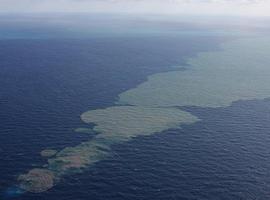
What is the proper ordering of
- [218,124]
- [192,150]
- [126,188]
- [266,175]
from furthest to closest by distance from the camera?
[218,124] → [192,150] → [266,175] → [126,188]

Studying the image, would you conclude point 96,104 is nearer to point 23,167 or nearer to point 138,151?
point 138,151

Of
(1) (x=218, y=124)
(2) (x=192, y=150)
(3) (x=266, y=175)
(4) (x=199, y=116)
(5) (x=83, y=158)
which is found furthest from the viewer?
(4) (x=199, y=116)

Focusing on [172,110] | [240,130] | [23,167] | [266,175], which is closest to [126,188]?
[23,167]

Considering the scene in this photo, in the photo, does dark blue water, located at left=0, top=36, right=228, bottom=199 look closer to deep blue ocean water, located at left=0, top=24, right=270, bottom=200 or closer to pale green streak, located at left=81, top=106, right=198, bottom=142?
deep blue ocean water, located at left=0, top=24, right=270, bottom=200

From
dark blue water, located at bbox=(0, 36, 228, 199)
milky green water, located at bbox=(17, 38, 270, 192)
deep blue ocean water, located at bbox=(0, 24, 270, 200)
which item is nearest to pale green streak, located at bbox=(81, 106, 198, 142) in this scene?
milky green water, located at bbox=(17, 38, 270, 192)

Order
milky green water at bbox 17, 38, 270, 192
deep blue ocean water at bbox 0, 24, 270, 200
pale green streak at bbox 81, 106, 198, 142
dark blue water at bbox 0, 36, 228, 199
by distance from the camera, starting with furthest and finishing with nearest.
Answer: pale green streak at bbox 81, 106, 198, 142
milky green water at bbox 17, 38, 270, 192
dark blue water at bbox 0, 36, 228, 199
deep blue ocean water at bbox 0, 24, 270, 200

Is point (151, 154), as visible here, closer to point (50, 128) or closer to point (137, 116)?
point (137, 116)

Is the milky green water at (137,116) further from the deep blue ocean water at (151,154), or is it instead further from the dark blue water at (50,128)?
the dark blue water at (50,128)

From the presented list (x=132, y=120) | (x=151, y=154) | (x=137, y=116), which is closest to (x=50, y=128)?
(x=132, y=120)

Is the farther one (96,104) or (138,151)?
(96,104)

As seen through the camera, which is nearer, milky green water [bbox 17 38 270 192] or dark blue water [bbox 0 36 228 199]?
dark blue water [bbox 0 36 228 199]

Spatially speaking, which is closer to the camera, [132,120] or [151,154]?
[151,154]
